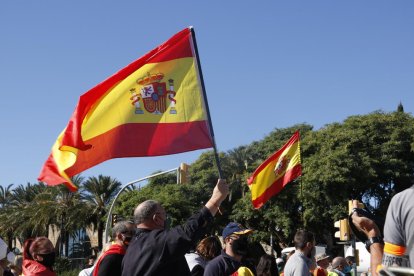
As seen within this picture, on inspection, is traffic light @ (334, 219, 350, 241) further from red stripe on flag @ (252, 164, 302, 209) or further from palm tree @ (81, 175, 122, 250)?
palm tree @ (81, 175, 122, 250)

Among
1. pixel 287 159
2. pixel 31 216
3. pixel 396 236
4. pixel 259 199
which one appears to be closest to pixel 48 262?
pixel 396 236

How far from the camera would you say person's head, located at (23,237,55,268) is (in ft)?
19.5

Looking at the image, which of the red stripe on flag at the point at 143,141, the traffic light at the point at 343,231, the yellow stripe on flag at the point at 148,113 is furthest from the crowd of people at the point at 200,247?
the traffic light at the point at 343,231

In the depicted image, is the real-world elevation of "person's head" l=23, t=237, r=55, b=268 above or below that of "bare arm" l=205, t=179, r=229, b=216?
below

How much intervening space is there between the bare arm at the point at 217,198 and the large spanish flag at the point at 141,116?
182cm

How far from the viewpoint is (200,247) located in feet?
24.2

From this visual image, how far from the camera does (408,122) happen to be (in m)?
43.8

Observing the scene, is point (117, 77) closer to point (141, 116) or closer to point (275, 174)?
point (141, 116)

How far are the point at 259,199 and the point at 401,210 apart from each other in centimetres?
1082

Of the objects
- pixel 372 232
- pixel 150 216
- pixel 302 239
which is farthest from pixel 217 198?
pixel 302 239

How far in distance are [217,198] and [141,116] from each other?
104 inches

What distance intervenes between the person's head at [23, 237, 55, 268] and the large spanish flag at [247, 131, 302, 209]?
26.0 ft

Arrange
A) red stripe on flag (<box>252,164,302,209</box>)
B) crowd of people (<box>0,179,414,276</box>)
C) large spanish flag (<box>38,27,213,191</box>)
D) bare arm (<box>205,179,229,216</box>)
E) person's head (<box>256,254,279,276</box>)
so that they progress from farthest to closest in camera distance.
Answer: red stripe on flag (<box>252,164,302,209</box>) < person's head (<box>256,254,279,276</box>) < large spanish flag (<box>38,27,213,191</box>) < bare arm (<box>205,179,229,216</box>) < crowd of people (<box>0,179,414,276</box>)

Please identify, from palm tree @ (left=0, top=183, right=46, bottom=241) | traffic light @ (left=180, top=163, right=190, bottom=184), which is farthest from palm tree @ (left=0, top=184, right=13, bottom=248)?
traffic light @ (left=180, top=163, right=190, bottom=184)
